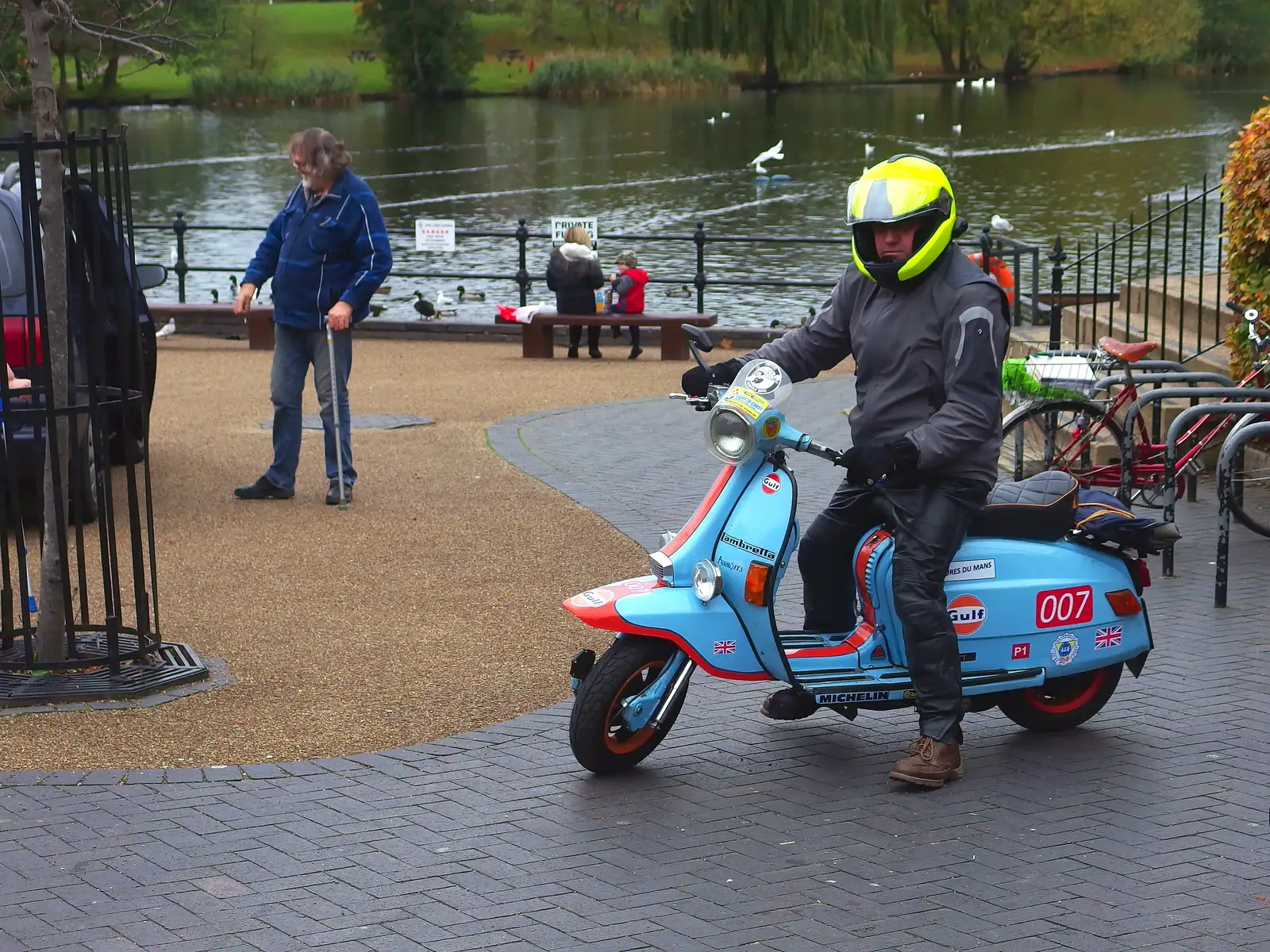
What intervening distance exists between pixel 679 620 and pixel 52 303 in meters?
2.64

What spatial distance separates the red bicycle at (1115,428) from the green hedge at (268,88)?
69.4 metres

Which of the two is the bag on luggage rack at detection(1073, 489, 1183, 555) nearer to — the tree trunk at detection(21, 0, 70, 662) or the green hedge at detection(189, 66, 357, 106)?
the tree trunk at detection(21, 0, 70, 662)

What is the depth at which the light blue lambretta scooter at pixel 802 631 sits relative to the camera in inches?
198

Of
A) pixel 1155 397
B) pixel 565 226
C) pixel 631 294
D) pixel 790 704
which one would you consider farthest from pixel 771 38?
pixel 790 704

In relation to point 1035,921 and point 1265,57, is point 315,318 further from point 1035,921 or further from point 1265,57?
point 1265,57

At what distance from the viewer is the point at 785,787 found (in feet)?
17.0

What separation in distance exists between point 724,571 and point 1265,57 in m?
86.5

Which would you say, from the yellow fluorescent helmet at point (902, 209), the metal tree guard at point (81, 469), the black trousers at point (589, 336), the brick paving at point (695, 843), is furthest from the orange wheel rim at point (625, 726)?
the black trousers at point (589, 336)

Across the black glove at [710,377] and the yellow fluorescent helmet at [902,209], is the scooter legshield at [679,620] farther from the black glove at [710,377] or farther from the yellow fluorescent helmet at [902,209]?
the yellow fluorescent helmet at [902,209]

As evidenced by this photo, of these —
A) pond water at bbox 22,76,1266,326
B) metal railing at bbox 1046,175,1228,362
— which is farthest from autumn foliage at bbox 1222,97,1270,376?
pond water at bbox 22,76,1266,326

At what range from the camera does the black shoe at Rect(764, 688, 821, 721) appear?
5293 millimetres

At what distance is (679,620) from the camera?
16.5ft

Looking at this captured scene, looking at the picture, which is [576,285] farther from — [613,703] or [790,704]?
[613,703]

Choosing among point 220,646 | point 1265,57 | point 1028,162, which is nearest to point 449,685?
point 220,646
